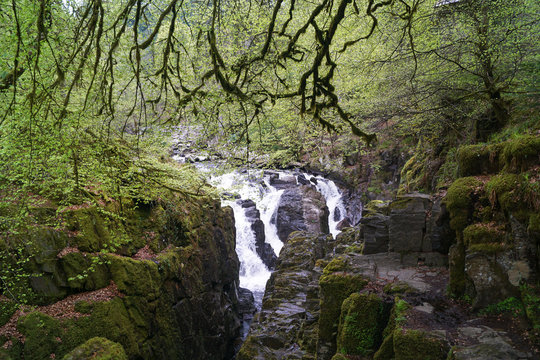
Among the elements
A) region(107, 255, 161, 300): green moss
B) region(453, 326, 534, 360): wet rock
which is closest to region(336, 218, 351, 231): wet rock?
region(107, 255, 161, 300): green moss

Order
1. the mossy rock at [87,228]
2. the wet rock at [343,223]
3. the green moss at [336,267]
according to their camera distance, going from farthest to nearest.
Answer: the wet rock at [343,223], the mossy rock at [87,228], the green moss at [336,267]

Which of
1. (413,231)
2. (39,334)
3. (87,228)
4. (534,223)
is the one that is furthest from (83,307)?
(534,223)

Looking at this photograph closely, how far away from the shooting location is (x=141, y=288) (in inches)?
293

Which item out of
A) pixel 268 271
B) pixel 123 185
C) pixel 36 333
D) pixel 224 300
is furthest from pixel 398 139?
pixel 36 333

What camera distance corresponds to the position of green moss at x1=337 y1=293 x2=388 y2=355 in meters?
5.14

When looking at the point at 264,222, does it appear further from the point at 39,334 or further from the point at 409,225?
the point at 39,334

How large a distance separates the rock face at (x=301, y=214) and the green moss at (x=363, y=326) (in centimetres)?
1305

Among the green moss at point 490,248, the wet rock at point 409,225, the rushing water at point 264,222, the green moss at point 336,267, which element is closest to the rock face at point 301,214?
the rushing water at point 264,222

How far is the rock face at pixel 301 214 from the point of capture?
1878 centimetres

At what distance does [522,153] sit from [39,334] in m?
8.66

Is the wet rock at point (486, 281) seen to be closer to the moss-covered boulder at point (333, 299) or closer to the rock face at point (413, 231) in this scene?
the rock face at point (413, 231)

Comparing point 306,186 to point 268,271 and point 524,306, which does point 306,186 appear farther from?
point 524,306

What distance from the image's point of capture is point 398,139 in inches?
736

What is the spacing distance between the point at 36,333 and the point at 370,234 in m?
7.10
